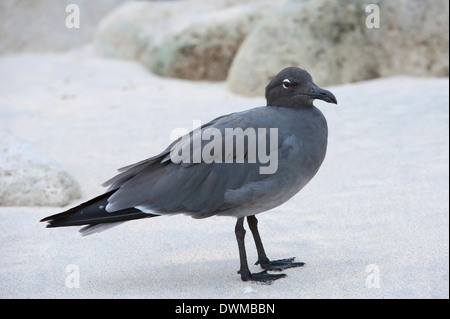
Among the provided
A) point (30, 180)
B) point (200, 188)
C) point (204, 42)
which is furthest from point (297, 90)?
point (204, 42)

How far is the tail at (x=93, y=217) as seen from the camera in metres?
3.49

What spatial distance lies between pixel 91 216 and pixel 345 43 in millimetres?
6104

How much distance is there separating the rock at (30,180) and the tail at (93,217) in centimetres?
175

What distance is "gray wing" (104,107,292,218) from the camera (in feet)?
11.7

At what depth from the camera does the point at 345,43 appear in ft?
29.0

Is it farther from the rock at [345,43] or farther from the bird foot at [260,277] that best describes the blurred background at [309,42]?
the bird foot at [260,277]

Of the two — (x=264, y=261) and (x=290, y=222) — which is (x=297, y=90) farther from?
(x=290, y=222)

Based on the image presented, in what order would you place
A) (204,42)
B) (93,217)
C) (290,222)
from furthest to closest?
(204,42)
(290,222)
(93,217)

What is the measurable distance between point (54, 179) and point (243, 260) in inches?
86.8

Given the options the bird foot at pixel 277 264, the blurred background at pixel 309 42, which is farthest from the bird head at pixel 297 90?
the blurred background at pixel 309 42

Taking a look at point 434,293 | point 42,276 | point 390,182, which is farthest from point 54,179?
point 434,293

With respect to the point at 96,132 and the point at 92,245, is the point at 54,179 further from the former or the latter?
the point at 96,132

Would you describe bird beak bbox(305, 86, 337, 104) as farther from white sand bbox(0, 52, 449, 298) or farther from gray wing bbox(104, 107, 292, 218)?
white sand bbox(0, 52, 449, 298)

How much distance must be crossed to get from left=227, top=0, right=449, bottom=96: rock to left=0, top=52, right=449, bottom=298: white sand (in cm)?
37
